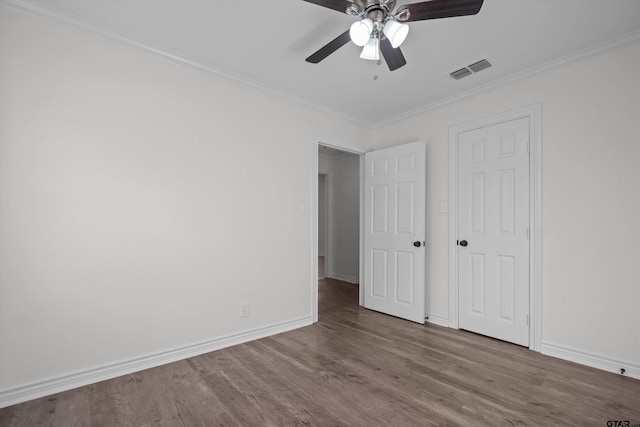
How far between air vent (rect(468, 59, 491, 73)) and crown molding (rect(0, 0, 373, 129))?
159 cm

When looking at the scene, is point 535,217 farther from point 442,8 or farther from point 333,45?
point 333,45

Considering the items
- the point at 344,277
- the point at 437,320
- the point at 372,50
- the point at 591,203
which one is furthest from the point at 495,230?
the point at 344,277

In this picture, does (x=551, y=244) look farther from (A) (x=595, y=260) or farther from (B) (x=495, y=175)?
(B) (x=495, y=175)

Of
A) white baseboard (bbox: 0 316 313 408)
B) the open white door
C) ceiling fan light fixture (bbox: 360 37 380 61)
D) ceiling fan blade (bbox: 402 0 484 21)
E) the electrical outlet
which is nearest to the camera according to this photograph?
ceiling fan blade (bbox: 402 0 484 21)

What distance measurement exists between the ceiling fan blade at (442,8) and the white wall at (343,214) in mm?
4087

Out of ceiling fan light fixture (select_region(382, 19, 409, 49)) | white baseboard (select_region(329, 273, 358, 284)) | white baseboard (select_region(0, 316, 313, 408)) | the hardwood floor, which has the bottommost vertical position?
white baseboard (select_region(329, 273, 358, 284))

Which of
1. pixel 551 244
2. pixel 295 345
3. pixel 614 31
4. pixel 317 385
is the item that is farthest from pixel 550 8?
pixel 295 345

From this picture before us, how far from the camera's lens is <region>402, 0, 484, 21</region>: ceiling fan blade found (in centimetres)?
153

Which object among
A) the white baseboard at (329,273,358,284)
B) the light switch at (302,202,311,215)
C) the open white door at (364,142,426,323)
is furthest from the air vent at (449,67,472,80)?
the white baseboard at (329,273,358,284)

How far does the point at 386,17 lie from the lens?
5.94 feet

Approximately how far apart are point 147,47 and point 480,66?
2.83 meters

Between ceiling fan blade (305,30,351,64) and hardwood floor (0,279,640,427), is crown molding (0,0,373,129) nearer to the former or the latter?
ceiling fan blade (305,30,351,64)

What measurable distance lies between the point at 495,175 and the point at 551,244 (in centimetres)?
80

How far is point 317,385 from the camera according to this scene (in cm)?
213
